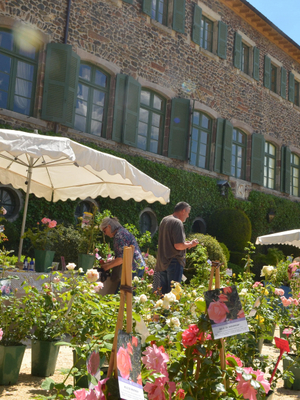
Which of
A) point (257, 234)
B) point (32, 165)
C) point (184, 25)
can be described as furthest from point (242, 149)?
point (32, 165)

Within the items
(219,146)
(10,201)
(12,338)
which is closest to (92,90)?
(10,201)

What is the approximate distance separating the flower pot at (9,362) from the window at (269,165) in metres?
13.3

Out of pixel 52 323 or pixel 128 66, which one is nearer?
pixel 52 323

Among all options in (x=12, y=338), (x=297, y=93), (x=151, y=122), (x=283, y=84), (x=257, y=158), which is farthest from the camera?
(x=297, y=93)

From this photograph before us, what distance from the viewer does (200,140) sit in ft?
41.8

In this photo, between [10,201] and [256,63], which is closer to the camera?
[10,201]

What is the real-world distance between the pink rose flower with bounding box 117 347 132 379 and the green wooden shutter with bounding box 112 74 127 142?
890 centimetres

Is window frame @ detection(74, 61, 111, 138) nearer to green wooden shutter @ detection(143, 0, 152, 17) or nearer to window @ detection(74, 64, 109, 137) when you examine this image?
window @ detection(74, 64, 109, 137)

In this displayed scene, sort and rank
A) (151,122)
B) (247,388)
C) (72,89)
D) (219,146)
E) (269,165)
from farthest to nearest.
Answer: (269,165), (219,146), (151,122), (72,89), (247,388)

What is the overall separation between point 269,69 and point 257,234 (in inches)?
232

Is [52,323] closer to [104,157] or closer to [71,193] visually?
[104,157]

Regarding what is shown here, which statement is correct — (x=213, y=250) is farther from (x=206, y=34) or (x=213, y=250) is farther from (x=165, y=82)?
(x=206, y=34)

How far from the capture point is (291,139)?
53.9 ft

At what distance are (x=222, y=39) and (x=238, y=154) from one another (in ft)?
11.6
